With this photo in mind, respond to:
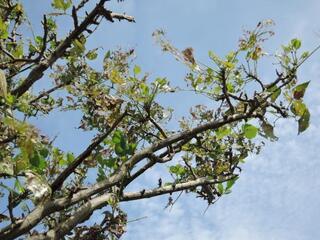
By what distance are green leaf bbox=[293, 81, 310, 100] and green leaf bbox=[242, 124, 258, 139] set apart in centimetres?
84

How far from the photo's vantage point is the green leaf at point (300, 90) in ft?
17.3

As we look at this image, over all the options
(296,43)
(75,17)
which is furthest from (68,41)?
(296,43)

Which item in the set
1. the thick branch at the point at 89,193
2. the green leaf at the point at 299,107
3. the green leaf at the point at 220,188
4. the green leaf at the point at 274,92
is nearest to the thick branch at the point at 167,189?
the thick branch at the point at 89,193

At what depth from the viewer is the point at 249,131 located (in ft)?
20.0

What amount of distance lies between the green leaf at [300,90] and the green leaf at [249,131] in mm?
836

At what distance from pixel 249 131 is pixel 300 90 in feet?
3.35

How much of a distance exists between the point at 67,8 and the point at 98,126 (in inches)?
64.3

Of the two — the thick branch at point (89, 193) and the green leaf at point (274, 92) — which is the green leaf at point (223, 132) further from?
the green leaf at point (274, 92)

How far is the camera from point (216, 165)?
682 cm

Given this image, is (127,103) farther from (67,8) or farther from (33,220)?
(33,220)

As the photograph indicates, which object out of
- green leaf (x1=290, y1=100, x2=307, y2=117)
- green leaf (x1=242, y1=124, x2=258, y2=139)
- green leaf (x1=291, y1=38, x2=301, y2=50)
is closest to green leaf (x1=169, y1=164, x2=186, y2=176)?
green leaf (x1=242, y1=124, x2=258, y2=139)

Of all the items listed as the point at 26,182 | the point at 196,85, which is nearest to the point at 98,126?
the point at 196,85

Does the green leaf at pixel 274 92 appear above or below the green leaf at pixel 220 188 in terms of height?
above

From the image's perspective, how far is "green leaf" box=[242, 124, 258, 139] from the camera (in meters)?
6.04
